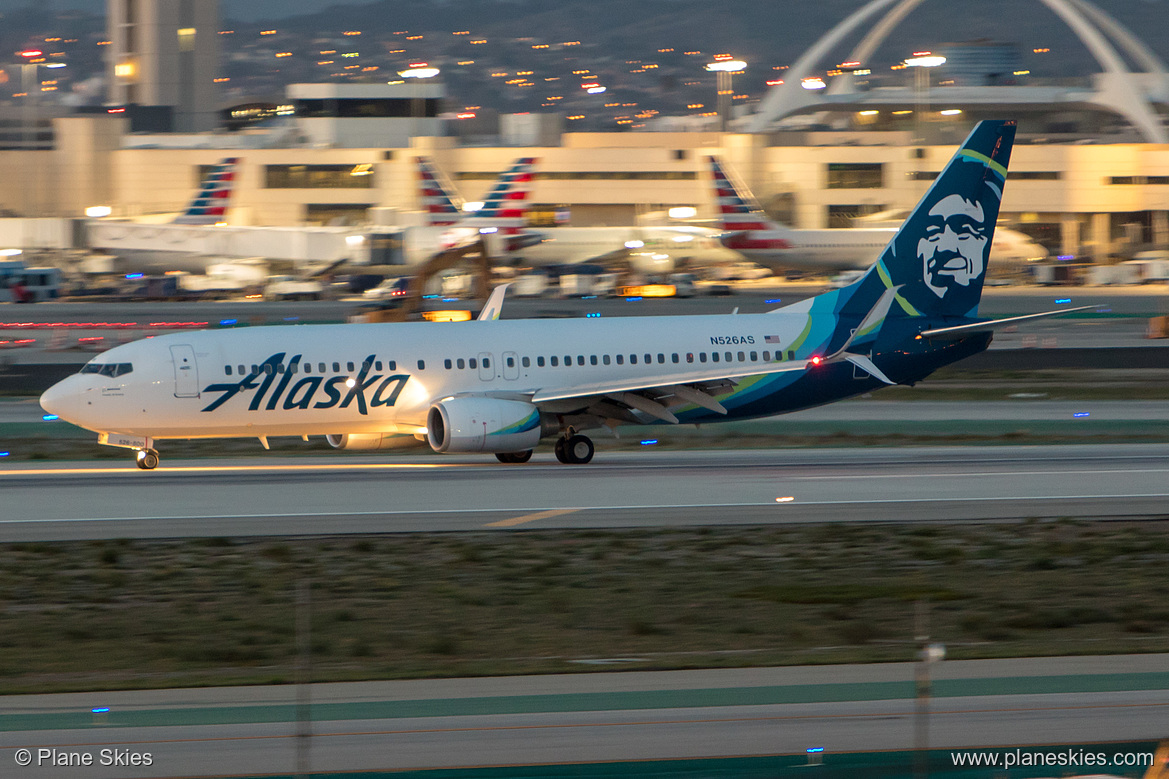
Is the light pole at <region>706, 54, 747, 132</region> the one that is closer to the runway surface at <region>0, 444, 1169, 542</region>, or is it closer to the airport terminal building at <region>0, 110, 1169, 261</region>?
the airport terminal building at <region>0, 110, 1169, 261</region>

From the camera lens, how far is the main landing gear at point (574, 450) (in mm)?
35094

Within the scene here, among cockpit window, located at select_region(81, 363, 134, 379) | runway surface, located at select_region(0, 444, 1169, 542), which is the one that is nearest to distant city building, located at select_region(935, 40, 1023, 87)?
runway surface, located at select_region(0, 444, 1169, 542)

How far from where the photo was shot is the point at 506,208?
9581 centimetres

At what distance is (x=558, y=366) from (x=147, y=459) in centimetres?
1027

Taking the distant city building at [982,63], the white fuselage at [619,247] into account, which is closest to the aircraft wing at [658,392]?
the white fuselage at [619,247]

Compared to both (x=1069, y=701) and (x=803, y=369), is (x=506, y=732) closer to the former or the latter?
(x=1069, y=701)

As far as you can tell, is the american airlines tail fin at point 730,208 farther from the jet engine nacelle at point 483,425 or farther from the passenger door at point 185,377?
the passenger door at point 185,377

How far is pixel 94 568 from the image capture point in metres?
22.4

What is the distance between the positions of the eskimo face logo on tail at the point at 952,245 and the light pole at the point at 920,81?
12347 cm

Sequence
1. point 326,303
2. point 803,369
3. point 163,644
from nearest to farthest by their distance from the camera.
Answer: point 163,644, point 803,369, point 326,303

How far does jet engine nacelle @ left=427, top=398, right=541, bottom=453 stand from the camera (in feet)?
109

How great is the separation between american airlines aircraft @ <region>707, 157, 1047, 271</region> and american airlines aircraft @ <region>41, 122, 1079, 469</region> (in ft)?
231

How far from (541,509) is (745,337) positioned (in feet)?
36.9

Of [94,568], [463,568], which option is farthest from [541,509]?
[94,568]
